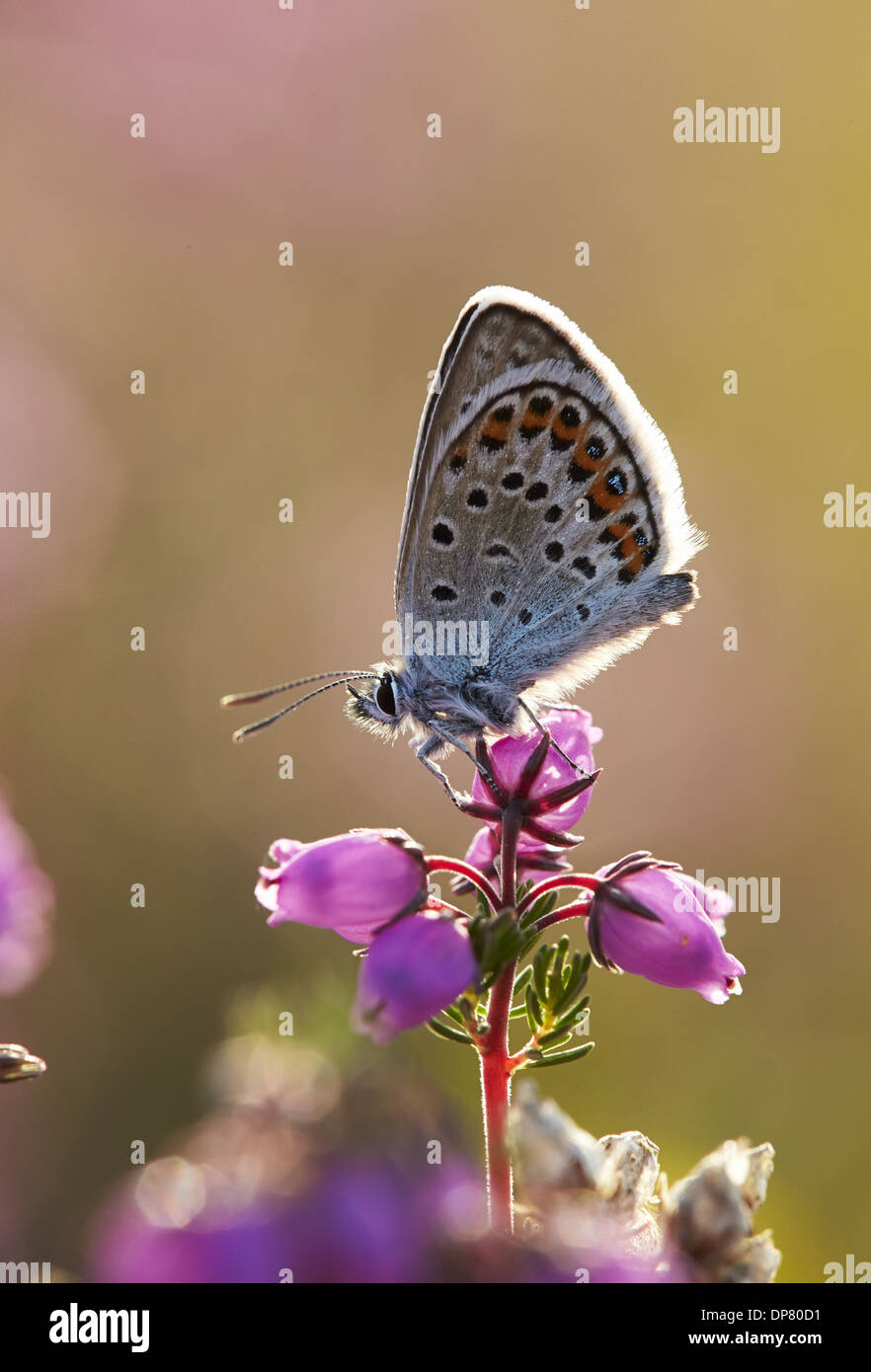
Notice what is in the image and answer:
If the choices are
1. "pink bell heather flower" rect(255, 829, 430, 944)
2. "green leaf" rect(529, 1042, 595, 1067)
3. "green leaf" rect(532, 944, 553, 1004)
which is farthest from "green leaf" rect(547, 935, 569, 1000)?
"pink bell heather flower" rect(255, 829, 430, 944)

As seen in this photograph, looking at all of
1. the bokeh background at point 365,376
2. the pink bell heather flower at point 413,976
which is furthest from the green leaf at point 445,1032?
the bokeh background at point 365,376

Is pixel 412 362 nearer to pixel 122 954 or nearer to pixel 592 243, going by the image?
pixel 592 243

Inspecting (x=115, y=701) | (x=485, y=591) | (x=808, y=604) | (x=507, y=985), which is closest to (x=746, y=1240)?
Answer: (x=507, y=985)

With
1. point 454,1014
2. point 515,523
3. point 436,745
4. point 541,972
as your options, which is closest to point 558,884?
point 541,972

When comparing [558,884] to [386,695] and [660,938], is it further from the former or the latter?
[386,695]

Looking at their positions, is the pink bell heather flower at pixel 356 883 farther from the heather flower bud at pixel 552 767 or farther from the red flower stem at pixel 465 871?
the heather flower bud at pixel 552 767
